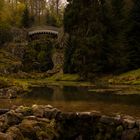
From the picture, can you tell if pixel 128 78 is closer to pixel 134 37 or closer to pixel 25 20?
pixel 134 37

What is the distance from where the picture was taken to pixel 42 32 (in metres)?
111

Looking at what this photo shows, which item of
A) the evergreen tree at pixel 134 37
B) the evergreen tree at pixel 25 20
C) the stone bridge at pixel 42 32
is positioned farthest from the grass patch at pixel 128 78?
the evergreen tree at pixel 25 20

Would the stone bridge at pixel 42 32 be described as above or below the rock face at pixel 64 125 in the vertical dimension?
above

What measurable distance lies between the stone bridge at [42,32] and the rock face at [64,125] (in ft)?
283

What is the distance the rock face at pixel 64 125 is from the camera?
2064 cm

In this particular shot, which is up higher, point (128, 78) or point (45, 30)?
point (45, 30)

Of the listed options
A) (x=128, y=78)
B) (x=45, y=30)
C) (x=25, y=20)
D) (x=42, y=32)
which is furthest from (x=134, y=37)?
(x=25, y=20)

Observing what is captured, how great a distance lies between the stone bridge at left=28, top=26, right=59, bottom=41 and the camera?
11000cm

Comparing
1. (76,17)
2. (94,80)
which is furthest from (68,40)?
(94,80)

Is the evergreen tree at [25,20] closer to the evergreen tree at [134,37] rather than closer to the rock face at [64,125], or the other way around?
the evergreen tree at [134,37]

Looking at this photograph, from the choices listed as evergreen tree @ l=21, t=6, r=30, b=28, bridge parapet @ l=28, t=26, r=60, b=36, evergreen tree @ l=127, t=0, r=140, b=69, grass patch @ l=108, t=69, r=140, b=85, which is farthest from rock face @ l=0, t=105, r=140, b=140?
evergreen tree @ l=21, t=6, r=30, b=28

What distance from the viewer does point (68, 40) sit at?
249ft

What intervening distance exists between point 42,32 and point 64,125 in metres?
89.5

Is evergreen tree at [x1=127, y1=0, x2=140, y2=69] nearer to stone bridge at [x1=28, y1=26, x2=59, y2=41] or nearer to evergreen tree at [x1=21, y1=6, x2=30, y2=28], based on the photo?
stone bridge at [x1=28, y1=26, x2=59, y2=41]
